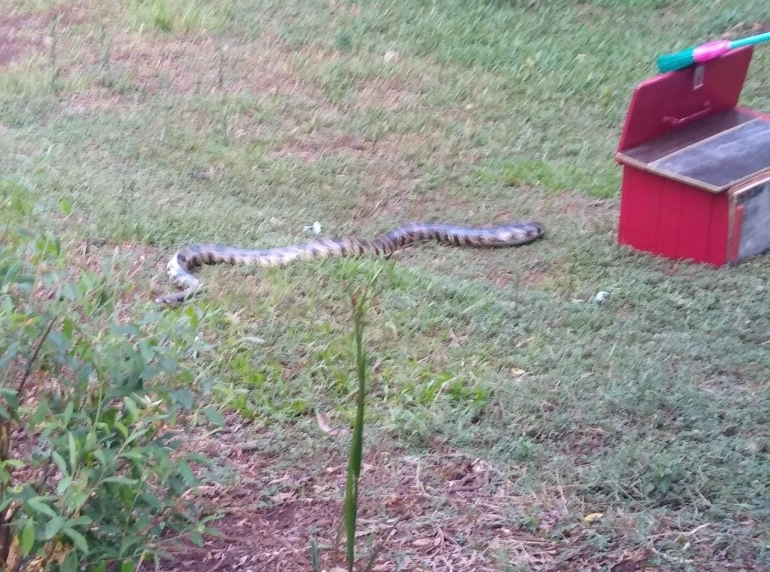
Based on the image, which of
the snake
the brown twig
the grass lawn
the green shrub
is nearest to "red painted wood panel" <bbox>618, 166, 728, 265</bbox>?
the grass lawn

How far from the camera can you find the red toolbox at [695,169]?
5270 millimetres

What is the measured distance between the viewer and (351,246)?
5.78 m

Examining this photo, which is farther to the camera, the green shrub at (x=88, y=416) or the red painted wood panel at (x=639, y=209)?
the red painted wood panel at (x=639, y=209)

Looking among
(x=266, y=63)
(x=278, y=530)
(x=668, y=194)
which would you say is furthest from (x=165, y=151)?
(x=278, y=530)

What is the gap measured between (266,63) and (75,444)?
298 inches

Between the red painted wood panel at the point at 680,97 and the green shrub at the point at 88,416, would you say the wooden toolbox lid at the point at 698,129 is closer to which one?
the red painted wood panel at the point at 680,97

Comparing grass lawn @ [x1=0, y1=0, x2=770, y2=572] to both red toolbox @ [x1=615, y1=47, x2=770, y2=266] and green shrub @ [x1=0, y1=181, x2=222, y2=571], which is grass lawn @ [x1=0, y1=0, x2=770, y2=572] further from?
green shrub @ [x1=0, y1=181, x2=222, y2=571]

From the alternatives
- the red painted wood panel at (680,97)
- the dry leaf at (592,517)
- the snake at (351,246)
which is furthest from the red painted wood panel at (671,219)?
the dry leaf at (592,517)

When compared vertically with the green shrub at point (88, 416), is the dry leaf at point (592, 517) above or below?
below

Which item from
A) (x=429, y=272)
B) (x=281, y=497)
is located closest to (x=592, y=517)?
(x=281, y=497)

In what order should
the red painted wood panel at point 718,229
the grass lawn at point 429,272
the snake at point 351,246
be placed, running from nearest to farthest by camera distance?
the grass lawn at point 429,272, the red painted wood panel at point 718,229, the snake at point 351,246

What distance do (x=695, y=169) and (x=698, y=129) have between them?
0.70 meters

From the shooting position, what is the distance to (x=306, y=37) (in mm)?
10047

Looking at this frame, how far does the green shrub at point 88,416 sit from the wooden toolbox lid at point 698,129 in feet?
11.7
